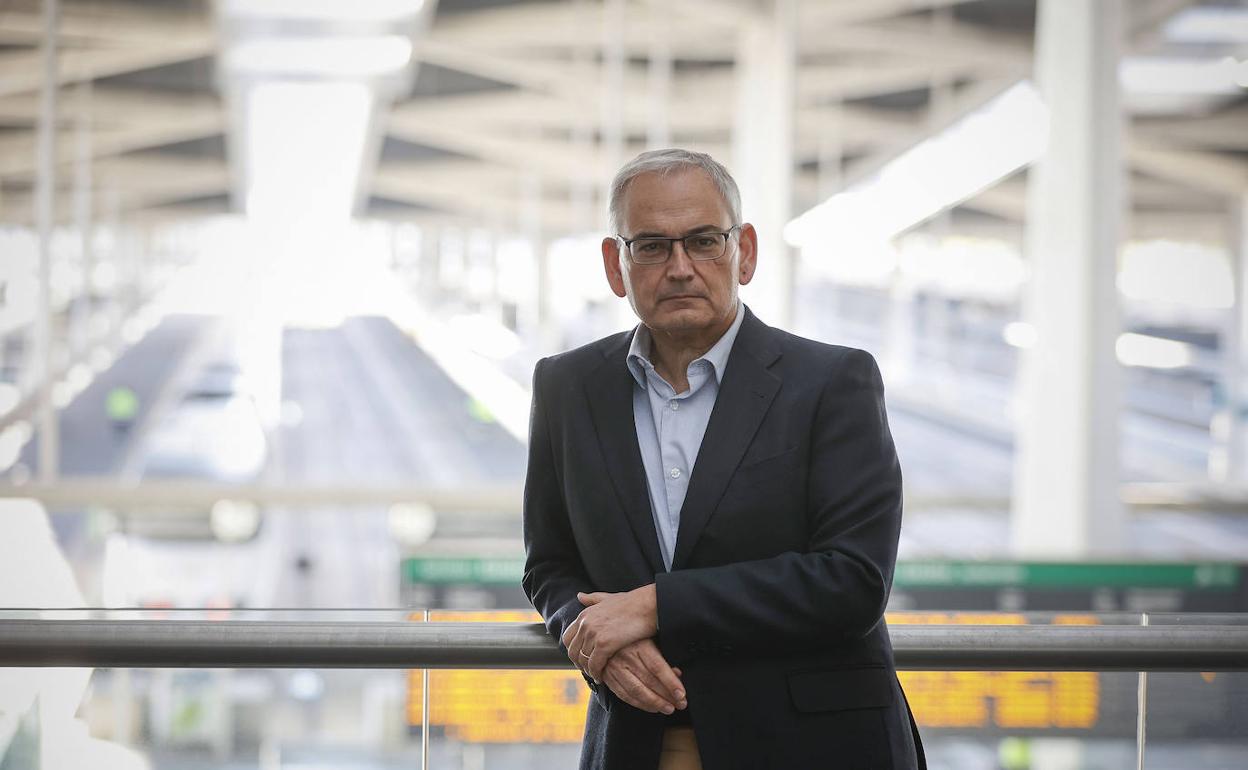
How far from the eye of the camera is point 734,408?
6.24 feet

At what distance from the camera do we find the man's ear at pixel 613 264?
1.98 metres

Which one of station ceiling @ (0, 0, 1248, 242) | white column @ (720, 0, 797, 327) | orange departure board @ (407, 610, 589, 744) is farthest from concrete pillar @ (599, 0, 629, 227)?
orange departure board @ (407, 610, 589, 744)

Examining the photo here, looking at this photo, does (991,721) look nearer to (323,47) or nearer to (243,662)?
(243,662)

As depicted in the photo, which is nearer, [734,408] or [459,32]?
[734,408]

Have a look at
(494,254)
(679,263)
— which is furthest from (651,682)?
(494,254)

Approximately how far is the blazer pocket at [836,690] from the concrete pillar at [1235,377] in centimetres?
1286

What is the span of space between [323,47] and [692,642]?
38.3ft

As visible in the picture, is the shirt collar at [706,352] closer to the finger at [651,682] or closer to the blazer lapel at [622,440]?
the blazer lapel at [622,440]

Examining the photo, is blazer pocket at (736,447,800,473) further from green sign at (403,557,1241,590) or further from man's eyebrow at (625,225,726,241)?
green sign at (403,557,1241,590)

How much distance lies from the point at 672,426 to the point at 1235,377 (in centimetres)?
1369

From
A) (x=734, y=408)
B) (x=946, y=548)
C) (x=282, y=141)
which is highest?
(x=282, y=141)

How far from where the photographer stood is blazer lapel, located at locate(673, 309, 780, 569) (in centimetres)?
188

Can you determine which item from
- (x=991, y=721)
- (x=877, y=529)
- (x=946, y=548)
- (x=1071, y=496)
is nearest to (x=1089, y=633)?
(x=877, y=529)

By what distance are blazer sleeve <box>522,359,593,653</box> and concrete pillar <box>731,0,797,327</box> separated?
10.3m
